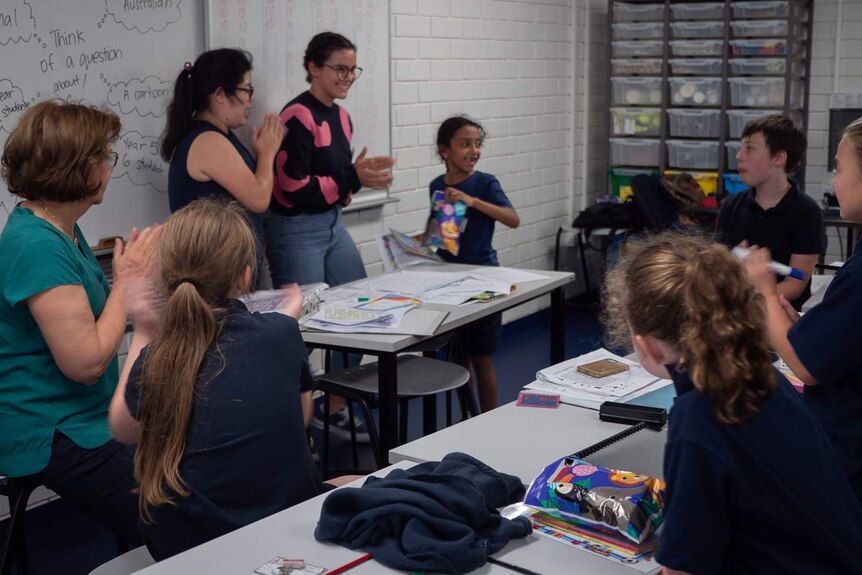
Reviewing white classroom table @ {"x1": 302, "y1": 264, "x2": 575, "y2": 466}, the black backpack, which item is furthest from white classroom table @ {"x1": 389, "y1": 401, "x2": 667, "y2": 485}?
the black backpack

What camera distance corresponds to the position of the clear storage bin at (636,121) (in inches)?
250

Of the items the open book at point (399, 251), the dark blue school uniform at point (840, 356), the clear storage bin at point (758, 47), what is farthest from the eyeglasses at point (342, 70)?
the clear storage bin at point (758, 47)

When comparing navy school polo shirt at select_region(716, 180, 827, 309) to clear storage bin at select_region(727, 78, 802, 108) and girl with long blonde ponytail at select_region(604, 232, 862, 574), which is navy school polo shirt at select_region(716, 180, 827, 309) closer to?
girl with long blonde ponytail at select_region(604, 232, 862, 574)

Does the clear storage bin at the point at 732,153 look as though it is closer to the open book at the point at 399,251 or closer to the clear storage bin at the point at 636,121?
the clear storage bin at the point at 636,121

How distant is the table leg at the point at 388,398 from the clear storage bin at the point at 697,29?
4.17 meters

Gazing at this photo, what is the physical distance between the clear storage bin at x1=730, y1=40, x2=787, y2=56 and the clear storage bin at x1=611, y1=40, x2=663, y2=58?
467 mm

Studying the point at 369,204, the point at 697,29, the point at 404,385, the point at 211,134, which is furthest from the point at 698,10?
the point at 404,385

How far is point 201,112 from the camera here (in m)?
3.55

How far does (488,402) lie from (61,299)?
2.22 metres

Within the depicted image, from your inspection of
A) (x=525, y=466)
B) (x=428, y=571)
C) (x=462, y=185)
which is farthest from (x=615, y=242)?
(x=428, y=571)

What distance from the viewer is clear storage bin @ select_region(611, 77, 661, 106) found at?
6316mm

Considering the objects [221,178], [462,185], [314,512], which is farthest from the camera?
[462,185]

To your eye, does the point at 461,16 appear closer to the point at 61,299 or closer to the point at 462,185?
the point at 462,185

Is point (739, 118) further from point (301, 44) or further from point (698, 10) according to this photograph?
point (301, 44)
